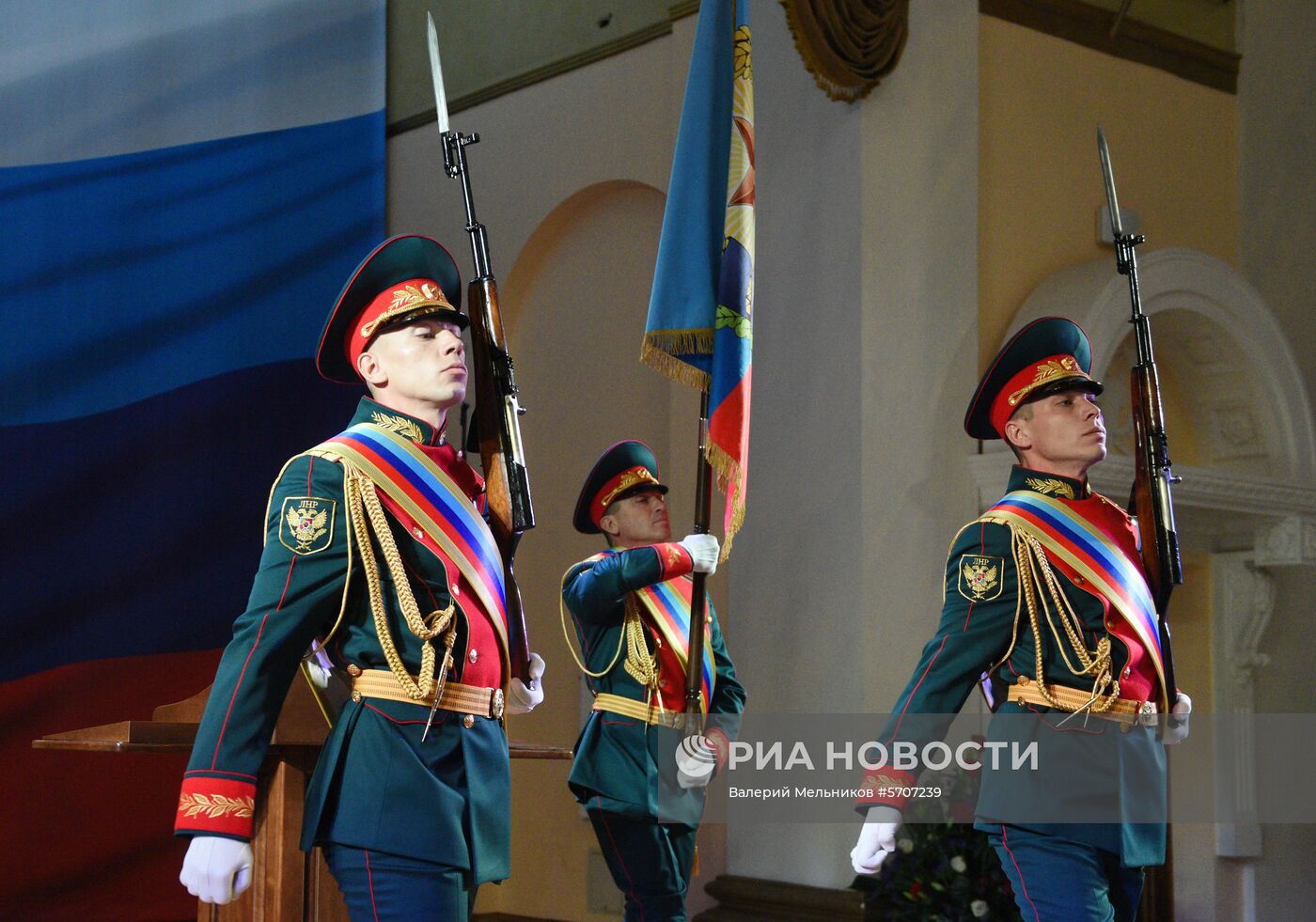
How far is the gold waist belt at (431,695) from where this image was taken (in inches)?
85.7

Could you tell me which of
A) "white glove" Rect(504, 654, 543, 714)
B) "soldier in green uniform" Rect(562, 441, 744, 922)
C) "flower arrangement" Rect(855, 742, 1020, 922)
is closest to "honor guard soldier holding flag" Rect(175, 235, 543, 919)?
"white glove" Rect(504, 654, 543, 714)

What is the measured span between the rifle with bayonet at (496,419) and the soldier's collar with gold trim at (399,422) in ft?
0.51

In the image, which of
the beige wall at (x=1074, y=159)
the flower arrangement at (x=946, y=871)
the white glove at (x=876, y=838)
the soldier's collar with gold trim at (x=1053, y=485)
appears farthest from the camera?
the beige wall at (x=1074, y=159)

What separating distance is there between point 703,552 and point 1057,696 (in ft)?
2.61

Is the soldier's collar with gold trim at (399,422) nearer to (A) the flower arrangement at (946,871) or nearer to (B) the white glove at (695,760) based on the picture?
(B) the white glove at (695,760)

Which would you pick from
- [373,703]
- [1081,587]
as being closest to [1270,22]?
[1081,587]

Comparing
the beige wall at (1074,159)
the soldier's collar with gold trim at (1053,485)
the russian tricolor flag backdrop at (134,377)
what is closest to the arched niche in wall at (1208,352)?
the beige wall at (1074,159)

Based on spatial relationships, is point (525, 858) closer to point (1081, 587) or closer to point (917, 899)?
point (917, 899)

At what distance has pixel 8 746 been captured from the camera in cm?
591

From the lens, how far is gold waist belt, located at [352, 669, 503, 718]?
7.14 feet

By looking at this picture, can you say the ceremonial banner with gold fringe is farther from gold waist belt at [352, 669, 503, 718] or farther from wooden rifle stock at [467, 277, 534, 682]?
gold waist belt at [352, 669, 503, 718]

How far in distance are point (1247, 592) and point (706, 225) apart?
3303 millimetres

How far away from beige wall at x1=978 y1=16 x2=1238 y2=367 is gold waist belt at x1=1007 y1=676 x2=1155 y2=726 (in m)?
2.38

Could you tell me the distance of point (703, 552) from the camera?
3246 mm
